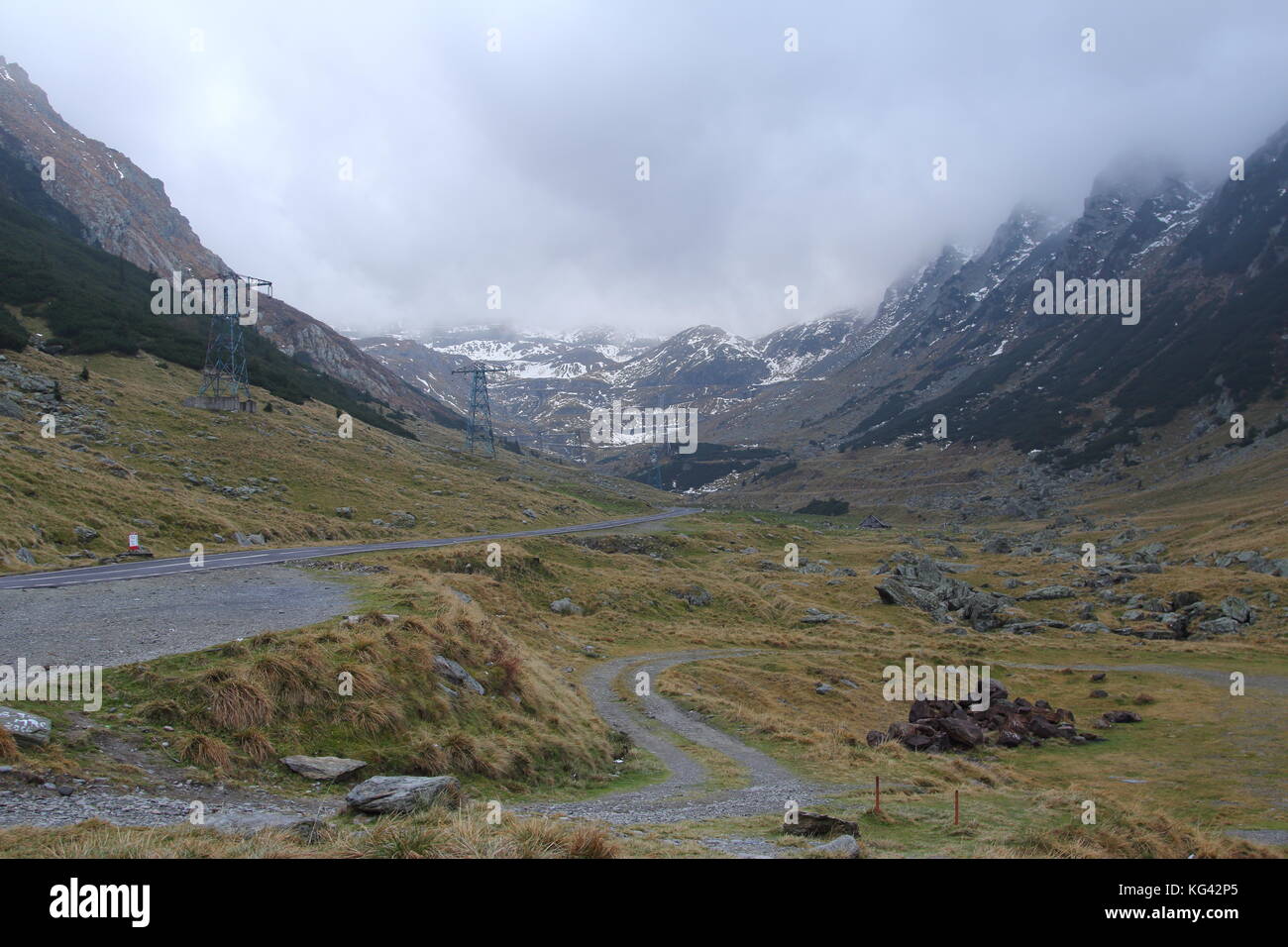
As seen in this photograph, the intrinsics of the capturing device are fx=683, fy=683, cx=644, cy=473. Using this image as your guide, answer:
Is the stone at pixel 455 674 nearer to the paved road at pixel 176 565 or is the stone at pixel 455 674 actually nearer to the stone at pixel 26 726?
the stone at pixel 26 726

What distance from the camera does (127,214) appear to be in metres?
139

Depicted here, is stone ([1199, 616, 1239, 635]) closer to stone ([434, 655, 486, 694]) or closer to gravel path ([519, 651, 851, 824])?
gravel path ([519, 651, 851, 824])

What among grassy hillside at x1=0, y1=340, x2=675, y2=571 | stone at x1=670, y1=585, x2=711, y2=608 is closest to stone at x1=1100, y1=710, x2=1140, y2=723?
stone at x1=670, y1=585, x2=711, y2=608

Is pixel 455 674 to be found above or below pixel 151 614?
below

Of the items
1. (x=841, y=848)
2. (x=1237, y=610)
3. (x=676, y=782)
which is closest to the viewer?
(x=841, y=848)

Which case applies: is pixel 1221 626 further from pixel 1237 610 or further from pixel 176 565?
pixel 176 565

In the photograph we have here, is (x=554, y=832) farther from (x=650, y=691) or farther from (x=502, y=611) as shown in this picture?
(x=502, y=611)

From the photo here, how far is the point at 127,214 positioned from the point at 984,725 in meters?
174

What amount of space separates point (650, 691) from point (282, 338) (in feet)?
488

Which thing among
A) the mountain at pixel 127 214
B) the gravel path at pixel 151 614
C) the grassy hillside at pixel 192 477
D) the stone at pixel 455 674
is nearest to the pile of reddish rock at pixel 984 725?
the stone at pixel 455 674

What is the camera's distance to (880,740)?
75.9ft

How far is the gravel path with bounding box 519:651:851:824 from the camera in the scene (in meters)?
13.1

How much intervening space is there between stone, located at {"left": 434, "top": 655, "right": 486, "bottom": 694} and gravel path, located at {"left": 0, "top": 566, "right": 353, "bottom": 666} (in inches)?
135

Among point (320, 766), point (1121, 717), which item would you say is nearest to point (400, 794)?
point (320, 766)
